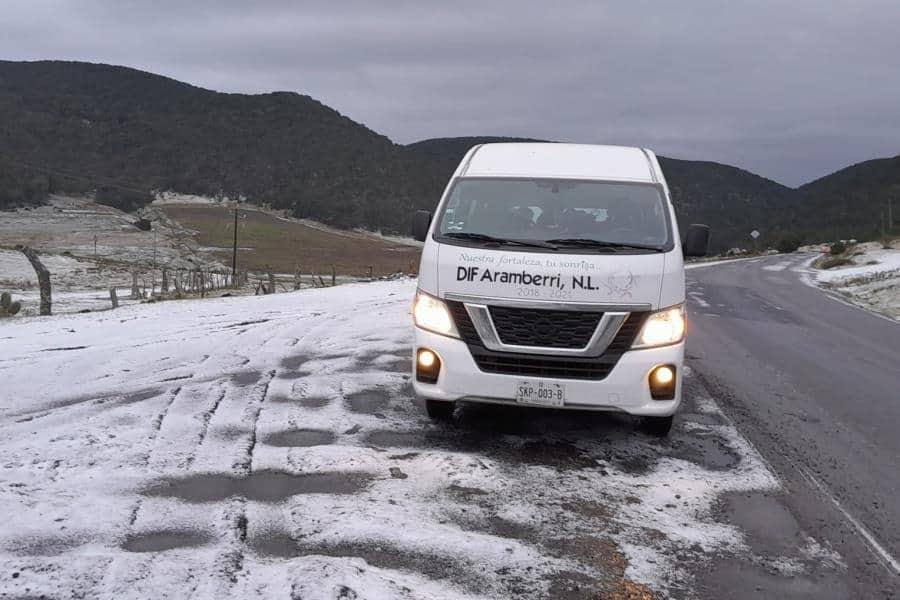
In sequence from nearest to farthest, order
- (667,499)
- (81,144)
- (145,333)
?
(667,499), (145,333), (81,144)

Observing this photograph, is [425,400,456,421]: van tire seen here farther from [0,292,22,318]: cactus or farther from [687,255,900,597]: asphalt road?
[0,292,22,318]: cactus

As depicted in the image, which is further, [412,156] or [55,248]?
[412,156]

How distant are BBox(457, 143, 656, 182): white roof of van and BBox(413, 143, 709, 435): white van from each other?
2.47 feet

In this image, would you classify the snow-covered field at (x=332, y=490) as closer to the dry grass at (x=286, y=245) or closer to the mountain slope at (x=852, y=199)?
the dry grass at (x=286, y=245)

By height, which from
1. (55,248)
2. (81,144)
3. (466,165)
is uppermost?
(81,144)

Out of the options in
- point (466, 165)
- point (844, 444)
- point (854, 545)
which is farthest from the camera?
point (466, 165)

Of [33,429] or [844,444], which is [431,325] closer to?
[33,429]

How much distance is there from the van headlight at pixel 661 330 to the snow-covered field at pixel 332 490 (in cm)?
88

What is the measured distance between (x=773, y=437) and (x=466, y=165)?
3.53 meters

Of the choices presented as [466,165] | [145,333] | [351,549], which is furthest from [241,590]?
[145,333]

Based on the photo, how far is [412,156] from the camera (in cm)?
16550

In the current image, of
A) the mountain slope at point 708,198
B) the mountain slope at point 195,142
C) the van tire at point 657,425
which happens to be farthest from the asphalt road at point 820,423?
the mountain slope at point 708,198

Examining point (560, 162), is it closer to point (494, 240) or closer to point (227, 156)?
point (494, 240)

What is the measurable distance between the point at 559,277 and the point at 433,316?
3.19ft
